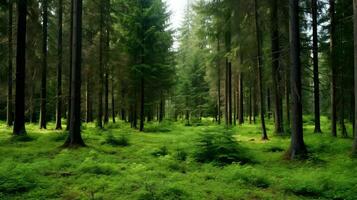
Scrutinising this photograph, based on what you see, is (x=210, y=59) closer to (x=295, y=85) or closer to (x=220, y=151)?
(x=295, y=85)

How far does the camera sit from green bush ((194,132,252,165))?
11.5 m

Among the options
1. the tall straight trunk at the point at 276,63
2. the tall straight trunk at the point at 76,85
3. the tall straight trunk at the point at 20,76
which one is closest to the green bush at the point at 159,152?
the tall straight trunk at the point at 76,85

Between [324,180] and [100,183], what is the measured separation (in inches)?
A: 204

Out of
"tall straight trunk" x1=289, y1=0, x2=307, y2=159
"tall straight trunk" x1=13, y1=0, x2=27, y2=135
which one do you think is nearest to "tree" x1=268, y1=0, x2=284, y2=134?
"tall straight trunk" x1=289, y1=0, x2=307, y2=159

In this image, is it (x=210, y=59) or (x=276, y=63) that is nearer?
(x=276, y=63)

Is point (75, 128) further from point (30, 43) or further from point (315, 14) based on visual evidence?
point (315, 14)

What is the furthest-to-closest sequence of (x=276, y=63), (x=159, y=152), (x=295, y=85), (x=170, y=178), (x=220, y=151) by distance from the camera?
(x=276, y=63) → (x=159, y=152) → (x=295, y=85) → (x=220, y=151) → (x=170, y=178)

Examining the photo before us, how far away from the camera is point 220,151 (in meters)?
11.9

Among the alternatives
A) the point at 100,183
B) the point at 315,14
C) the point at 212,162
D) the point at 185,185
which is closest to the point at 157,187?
the point at 185,185

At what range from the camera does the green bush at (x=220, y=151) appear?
37.9 feet

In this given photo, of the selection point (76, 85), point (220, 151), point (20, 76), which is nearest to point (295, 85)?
point (220, 151)

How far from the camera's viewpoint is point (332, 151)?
520 inches

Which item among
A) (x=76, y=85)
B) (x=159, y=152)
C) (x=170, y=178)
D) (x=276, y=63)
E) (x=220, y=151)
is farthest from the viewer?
(x=276, y=63)

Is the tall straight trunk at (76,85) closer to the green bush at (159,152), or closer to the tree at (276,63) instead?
the green bush at (159,152)
